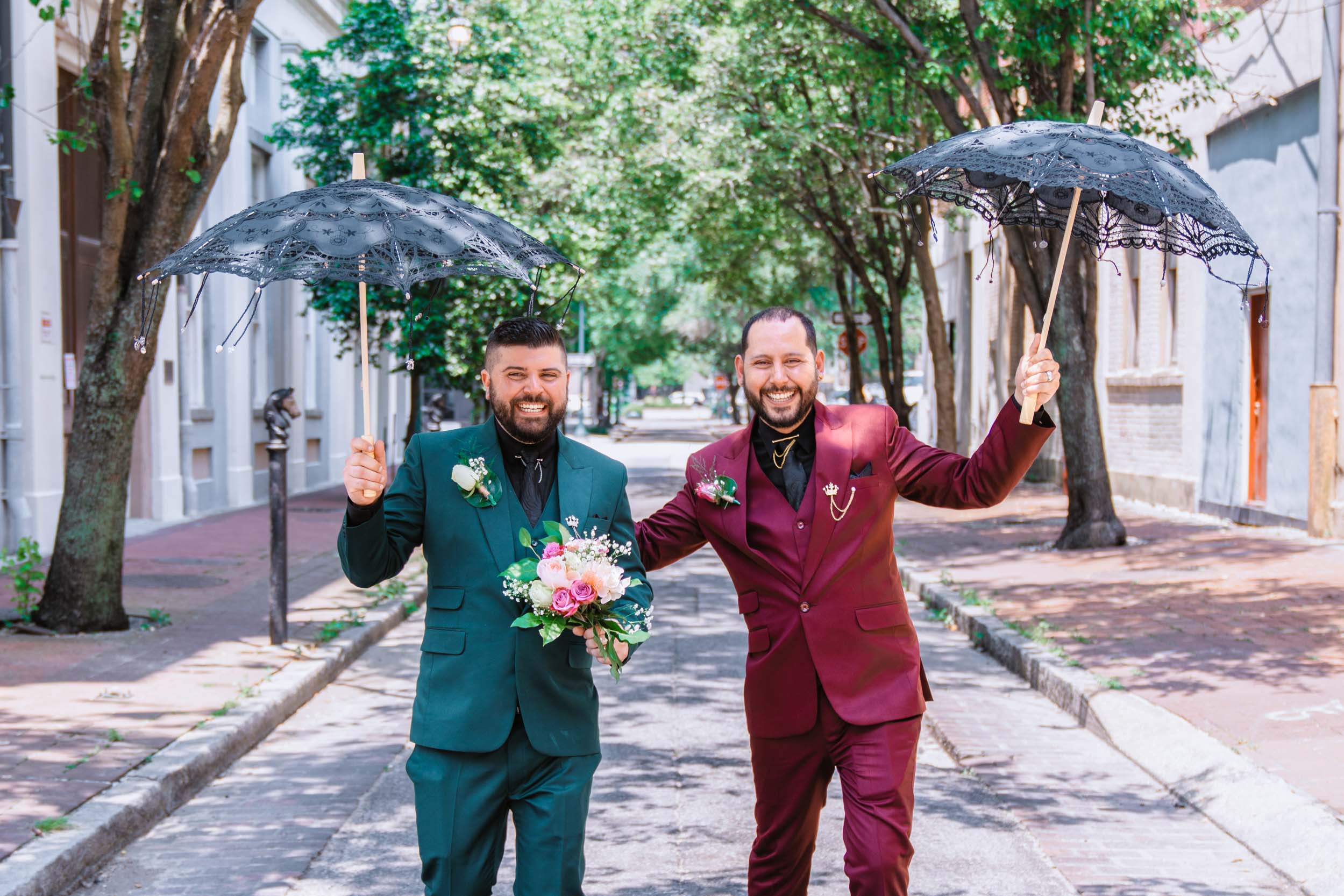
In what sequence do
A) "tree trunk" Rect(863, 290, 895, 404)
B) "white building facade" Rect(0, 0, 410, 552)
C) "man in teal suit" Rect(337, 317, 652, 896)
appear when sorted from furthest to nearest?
"tree trunk" Rect(863, 290, 895, 404) < "white building facade" Rect(0, 0, 410, 552) < "man in teal suit" Rect(337, 317, 652, 896)

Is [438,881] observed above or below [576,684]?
below

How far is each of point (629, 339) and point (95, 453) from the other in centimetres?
4834

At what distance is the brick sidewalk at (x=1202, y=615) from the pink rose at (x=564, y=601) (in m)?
3.64

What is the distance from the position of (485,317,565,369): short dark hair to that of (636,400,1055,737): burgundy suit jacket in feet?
1.91

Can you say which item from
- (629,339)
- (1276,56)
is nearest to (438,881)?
(1276,56)

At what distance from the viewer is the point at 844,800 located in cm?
382

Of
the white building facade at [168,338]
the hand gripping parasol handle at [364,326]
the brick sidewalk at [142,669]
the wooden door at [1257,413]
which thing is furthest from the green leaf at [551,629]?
the wooden door at [1257,413]

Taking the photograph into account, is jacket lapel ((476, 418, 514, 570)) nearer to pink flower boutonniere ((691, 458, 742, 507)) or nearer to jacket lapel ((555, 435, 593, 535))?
jacket lapel ((555, 435, 593, 535))

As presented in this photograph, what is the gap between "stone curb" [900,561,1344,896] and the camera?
521cm

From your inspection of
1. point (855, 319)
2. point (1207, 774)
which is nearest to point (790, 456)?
point (1207, 774)

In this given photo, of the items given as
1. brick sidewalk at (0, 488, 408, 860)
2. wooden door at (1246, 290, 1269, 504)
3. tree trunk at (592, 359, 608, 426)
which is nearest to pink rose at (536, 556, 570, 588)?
brick sidewalk at (0, 488, 408, 860)

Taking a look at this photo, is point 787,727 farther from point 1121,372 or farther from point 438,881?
point 1121,372

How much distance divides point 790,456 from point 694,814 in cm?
249

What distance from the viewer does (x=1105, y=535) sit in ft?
48.0
